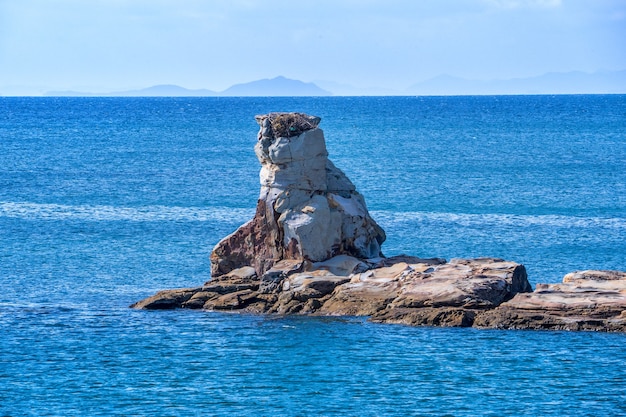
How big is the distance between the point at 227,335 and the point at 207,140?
3765 inches

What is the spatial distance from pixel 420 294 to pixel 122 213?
32872mm

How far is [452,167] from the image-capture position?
96625mm

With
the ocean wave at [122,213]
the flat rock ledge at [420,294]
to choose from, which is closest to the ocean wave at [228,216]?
the ocean wave at [122,213]

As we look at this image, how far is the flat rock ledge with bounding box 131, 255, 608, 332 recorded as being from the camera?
3806cm

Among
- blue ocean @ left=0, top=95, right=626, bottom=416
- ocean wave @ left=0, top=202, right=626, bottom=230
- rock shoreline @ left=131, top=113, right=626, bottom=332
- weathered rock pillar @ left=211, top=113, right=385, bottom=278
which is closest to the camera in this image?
blue ocean @ left=0, top=95, right=626, bottom=416

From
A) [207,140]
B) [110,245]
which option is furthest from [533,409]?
[207,140]

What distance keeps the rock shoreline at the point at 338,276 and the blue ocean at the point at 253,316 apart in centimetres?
102

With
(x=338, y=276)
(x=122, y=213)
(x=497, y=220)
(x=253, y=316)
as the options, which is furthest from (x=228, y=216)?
(x=253, y=316)

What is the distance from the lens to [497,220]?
6475 centimetres

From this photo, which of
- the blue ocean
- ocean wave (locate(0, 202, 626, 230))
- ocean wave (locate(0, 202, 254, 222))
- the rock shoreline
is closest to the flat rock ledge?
the rock shoreline

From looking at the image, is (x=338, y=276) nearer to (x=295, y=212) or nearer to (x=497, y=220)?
(x=295, y=212)

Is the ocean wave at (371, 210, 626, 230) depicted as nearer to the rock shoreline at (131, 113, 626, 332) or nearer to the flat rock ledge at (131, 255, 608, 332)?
the rock shoreline at (131, 113, 626, 332)

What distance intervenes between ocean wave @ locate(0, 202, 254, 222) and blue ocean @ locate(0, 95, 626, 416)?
10.0 inches

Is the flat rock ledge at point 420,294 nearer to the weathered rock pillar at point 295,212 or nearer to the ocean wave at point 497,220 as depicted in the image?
the weathered rock pillar at point 295,212
